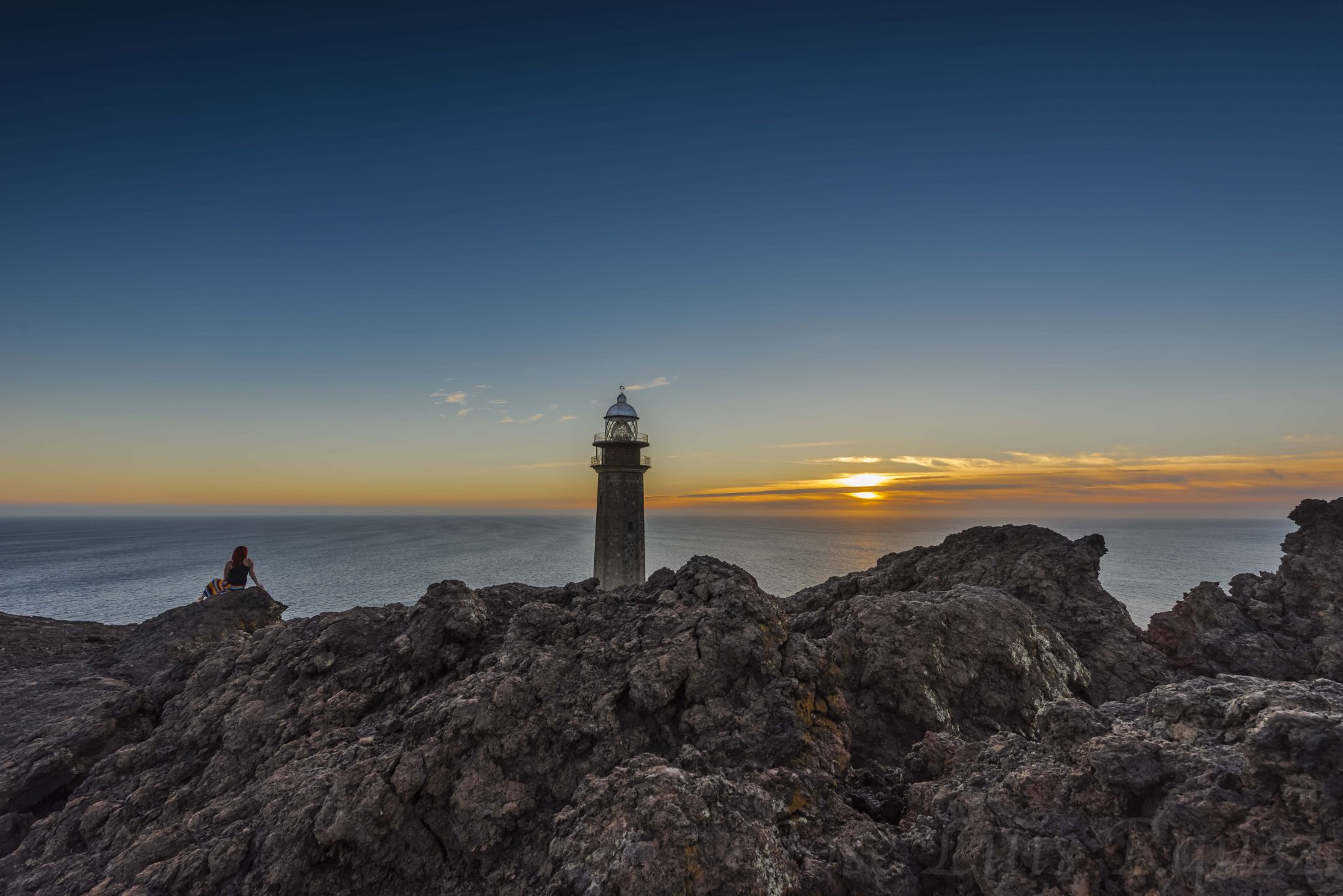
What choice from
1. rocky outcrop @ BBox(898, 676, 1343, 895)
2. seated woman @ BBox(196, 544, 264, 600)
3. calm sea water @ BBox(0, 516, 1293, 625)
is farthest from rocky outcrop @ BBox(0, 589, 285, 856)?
calm sea water @ BBox(0, 516, 1293, 625)

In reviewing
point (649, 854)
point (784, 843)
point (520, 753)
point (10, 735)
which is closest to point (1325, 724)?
point (784, 843)

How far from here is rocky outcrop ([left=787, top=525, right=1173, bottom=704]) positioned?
6.71m

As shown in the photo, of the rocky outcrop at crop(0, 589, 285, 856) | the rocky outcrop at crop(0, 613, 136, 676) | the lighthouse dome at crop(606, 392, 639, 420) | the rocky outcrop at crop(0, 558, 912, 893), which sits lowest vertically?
the rocky outcrop at crop(0, 613, 136, 676)

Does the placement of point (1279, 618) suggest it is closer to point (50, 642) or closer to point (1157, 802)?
point (1157, 802)

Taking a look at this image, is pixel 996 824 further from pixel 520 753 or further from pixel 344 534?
pixel 344 534

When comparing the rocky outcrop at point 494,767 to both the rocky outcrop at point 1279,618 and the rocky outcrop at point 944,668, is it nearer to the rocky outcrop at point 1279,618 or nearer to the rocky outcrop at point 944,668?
the rocky outcrop at point 944,668

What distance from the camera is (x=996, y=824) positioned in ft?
10.9

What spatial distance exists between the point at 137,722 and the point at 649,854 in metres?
6.97

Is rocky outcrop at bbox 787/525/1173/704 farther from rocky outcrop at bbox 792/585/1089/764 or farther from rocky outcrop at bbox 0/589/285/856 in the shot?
rocky outcrop at bbox 0/589/285/856

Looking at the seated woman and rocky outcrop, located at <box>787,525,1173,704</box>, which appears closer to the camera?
rocky outcrop, located at <box>787,525,1173,704</box>

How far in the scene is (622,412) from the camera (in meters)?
29.5

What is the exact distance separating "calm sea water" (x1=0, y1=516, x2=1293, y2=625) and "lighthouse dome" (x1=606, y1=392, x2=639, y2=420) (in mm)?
33001

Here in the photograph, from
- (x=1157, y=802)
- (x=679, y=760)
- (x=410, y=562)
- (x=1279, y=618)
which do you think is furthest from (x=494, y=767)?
(x=410, y=562)

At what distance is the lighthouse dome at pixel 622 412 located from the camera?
2931cm
